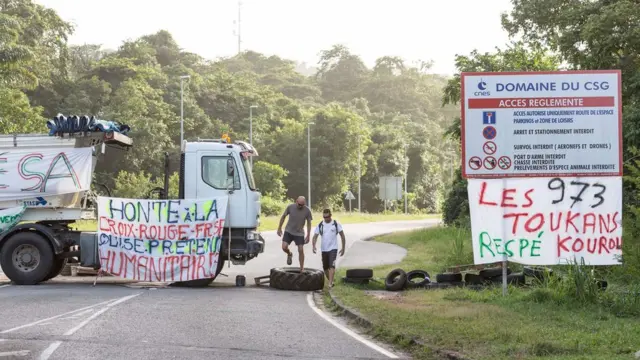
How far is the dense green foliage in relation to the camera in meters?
63.1

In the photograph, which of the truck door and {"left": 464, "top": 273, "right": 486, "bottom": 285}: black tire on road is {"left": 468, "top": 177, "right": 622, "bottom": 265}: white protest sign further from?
the truck door

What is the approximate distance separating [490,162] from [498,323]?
13.4 feet

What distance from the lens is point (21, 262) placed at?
18.2 metres

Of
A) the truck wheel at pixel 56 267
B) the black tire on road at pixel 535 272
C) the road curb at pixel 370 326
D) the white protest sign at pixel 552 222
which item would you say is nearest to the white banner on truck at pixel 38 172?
the truck wheel at pixel 56 267

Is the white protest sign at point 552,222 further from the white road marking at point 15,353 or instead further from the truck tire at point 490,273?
the white road marking at point 15,353

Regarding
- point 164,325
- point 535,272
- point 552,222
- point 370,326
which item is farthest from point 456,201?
point 164,325

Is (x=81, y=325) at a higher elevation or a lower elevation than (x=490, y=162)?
lower

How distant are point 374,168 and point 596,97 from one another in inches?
3104

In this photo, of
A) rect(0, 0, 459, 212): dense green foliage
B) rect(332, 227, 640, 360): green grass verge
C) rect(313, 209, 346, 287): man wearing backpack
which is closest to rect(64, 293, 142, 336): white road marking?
rect(332, 227, 640, 360): green grass verge

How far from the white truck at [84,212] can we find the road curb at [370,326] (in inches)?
119

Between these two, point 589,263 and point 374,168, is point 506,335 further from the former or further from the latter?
point 374,168

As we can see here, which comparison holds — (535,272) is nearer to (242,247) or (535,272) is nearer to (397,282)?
(397,282)

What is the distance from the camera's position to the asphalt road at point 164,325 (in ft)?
31.9

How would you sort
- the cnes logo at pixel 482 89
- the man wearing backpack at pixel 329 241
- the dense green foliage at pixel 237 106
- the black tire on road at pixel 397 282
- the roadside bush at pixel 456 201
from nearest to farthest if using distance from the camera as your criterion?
the cnes logo at pixel 482 89, the black tire on road at pixel 397 282, the man wearing backpack at pixel 329 241, the roadside bush at pixel 456 201, the dense green foliage at pixel 237 106
